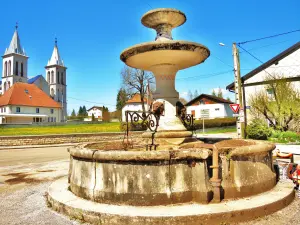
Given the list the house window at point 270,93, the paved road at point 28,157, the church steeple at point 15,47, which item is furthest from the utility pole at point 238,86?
the church steeple at point 15,47

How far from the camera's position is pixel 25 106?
5312cm

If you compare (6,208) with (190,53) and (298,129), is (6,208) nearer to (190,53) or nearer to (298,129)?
(190,53)

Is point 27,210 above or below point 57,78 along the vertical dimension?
below

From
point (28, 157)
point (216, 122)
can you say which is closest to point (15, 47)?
point (216, 122)

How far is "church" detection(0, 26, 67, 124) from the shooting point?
5141 centimetres

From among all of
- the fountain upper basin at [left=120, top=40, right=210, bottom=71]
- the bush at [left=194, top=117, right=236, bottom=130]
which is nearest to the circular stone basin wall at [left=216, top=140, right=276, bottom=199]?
the fountain upper basin at [left=120, top=40, right=210, bottom=71]

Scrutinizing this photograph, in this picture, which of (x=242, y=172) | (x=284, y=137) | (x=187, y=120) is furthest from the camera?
(x=284, y=137)

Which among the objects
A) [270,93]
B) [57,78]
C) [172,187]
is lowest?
[172,187]

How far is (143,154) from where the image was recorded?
13.1 ft

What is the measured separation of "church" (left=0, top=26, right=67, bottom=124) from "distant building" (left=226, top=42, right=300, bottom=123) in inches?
1453

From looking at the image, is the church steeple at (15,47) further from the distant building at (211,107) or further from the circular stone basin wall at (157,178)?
the circular stone basin wall at (157,178)

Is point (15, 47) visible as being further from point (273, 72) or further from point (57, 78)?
point (273, 72)

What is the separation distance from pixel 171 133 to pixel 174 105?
Result: 853 mm

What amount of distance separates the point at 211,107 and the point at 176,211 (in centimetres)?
4775
